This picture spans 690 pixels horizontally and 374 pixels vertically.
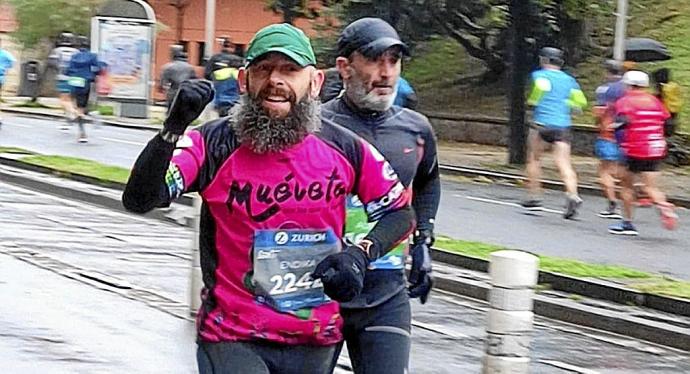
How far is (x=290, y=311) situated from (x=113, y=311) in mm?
5505

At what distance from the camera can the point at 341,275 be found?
13.3 ft

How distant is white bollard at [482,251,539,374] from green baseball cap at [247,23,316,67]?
1.66 metres

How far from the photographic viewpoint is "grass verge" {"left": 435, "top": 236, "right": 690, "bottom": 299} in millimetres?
10727

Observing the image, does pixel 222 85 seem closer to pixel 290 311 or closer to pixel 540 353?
pixel 540 353

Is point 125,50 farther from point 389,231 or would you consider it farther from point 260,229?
point 260,229

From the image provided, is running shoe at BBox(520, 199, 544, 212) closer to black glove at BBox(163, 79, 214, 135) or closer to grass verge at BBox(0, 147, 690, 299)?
grass verge at BBox(0, 147, 690, 299)

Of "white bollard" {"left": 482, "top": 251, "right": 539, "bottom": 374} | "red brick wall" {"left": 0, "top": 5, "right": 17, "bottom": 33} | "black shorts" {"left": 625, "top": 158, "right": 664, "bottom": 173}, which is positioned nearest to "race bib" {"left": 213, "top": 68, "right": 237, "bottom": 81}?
"black shorts" {"left": 625, "top": 158, "right": 664, "bottom": 173}

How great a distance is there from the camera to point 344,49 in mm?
5371

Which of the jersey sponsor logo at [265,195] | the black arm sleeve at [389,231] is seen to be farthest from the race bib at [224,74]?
the jersey sponsor logo at [265,195]

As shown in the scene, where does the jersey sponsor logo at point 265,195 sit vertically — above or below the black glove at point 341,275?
above

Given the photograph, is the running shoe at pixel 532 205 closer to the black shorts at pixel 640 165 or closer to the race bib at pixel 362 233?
the black shorts at pixel 640 165

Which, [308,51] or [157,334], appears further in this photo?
[157,334]

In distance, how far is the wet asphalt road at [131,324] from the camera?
809cm

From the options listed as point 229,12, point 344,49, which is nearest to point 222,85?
point 344,49
